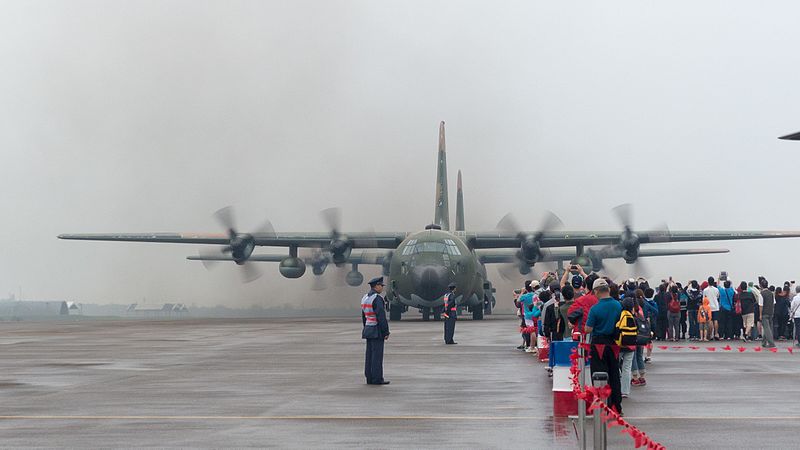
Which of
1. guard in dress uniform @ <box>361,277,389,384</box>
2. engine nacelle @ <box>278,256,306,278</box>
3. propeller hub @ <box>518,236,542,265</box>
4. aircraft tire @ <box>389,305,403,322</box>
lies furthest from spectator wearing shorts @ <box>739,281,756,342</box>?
engine nacelle @ <box>278,256,306,278</box>

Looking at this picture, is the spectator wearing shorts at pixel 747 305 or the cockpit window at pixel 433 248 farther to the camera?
the cockpit window at pixel 433 248

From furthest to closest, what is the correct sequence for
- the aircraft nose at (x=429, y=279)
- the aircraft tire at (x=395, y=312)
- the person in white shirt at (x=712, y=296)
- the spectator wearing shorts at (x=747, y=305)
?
the aircraft tire at (x=395, y=312) < the aircraft nose at (x=429, y=279) < the person in white shirt at (x=712, y=296) < the spectator wearing shorts at (x=747, y=305)

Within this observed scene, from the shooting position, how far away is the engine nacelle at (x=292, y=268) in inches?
2031

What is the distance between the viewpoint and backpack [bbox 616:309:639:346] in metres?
14.2

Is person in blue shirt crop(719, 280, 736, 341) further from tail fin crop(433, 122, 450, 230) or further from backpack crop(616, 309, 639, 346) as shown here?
tail fin crop(433, 122, 450, 230)

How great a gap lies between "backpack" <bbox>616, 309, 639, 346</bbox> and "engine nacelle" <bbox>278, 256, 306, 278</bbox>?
125 feet

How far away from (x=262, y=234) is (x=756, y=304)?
85.9 ft

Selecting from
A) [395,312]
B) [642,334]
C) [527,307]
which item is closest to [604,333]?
[642,334]

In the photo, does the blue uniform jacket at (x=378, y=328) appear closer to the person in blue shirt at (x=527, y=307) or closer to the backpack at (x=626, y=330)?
the backpack at (x=626, y=330)

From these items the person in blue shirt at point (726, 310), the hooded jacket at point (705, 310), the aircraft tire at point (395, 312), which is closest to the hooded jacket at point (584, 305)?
the hooded jacket at point (705, 310)

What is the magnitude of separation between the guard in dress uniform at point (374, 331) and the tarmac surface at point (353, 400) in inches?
17.9

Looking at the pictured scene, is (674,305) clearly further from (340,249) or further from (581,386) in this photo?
(340,249)

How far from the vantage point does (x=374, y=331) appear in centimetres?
1861

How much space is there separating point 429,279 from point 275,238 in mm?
11273
